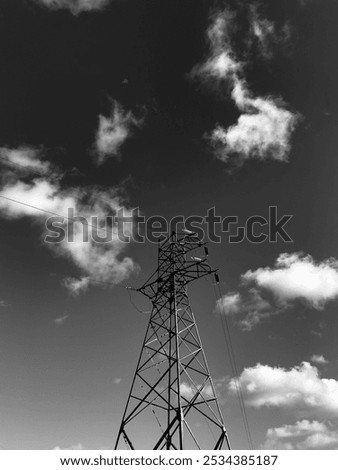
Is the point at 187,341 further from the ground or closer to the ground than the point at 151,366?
further from the ground

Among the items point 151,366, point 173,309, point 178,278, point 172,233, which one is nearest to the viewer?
point 151,366

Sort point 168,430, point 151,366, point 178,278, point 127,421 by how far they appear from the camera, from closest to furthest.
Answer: point 168,430 < point 127,421 < point 151,366 < point 178,278

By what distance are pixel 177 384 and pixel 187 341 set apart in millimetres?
2555
